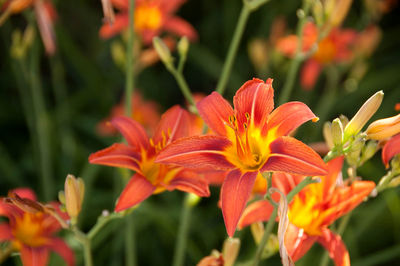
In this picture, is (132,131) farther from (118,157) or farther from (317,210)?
(317,210)

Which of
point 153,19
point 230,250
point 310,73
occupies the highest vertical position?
point 153,19


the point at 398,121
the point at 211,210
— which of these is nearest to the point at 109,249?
the point at 211,210

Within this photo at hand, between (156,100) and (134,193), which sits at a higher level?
(134,193)

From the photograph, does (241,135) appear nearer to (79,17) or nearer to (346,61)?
(346,61)

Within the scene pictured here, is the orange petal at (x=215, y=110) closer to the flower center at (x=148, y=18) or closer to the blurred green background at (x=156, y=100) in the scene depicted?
the blurred green background at (x=156, y=100)

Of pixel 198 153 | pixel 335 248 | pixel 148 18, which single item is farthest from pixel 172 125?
pixel 148 18

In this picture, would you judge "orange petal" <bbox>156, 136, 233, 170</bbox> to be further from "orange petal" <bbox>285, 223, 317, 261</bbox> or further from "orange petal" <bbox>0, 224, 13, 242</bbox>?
"orange petal" <bbox>0, 224, 13, 242</bbox>

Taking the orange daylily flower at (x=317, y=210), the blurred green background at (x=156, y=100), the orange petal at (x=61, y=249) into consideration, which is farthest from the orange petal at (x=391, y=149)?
the blurred green background at (x=156, y=100)
